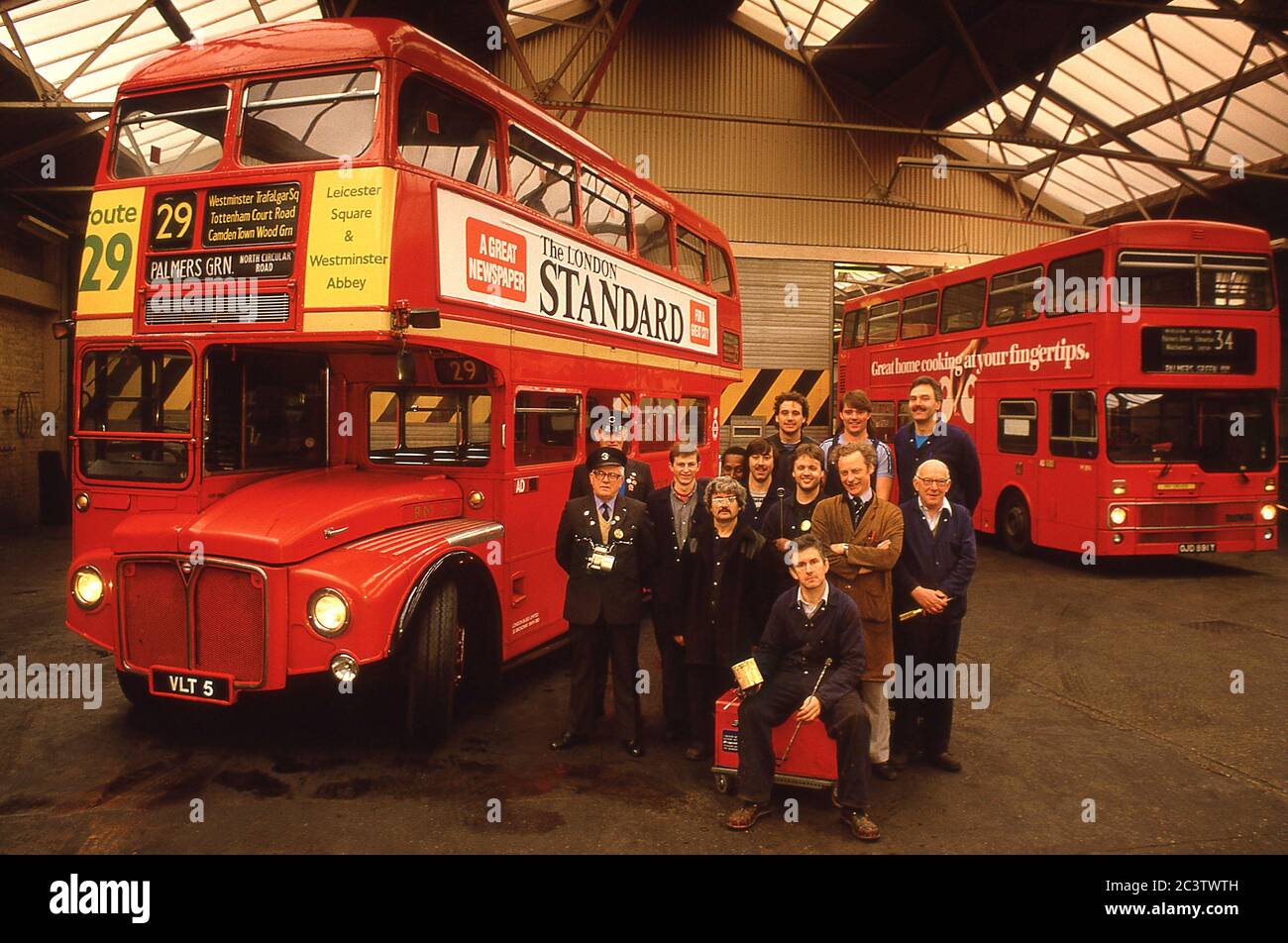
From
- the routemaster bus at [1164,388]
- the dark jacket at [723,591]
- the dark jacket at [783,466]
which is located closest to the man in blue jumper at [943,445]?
the dark jacket at [783,466]

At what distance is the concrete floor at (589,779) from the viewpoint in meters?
3.95

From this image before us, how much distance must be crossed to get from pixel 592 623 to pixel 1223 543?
28.2 ft

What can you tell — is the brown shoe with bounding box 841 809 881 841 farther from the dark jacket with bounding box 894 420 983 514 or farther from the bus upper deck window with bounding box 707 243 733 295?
the bus upper deck window with bounding box 707 243 733 295

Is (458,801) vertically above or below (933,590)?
below

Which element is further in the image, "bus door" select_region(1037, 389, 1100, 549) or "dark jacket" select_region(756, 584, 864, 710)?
"bus door" select_region(1037, 389, 1100, 549)

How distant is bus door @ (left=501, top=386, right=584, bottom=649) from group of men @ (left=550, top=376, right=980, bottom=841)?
910mm

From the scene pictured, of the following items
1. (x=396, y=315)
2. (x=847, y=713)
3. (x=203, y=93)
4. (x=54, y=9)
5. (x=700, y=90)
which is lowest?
(x=847, y=713)

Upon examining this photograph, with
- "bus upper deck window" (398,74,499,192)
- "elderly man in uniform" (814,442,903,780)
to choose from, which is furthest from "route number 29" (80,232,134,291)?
"elderly man in uniform" (814,442,903,780)

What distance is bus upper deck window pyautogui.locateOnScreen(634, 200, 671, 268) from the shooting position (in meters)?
8.06

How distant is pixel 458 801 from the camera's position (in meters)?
4.31

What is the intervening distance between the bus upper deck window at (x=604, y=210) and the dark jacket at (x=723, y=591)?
324 cm

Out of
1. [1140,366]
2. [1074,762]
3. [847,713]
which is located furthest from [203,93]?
[1140,366]
